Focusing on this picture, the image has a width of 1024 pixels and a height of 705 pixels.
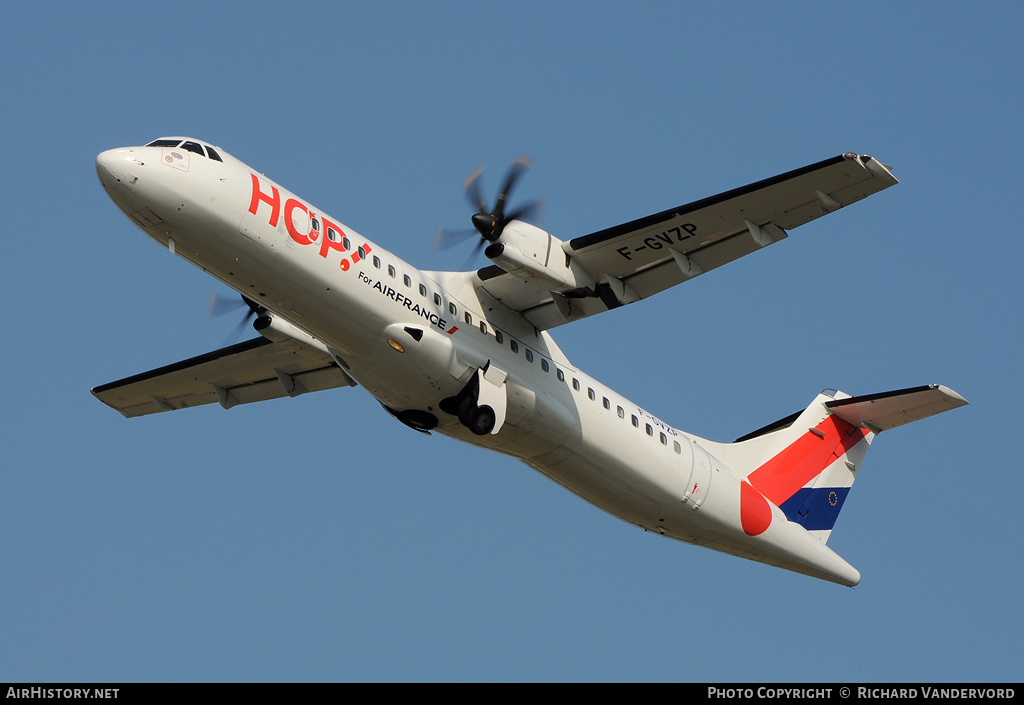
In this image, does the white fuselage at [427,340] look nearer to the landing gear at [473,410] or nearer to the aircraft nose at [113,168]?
the aircraft nose at [113,168]

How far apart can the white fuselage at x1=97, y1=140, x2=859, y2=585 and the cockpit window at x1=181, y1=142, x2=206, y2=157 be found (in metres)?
0.11

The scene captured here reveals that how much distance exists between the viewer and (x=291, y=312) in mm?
14688

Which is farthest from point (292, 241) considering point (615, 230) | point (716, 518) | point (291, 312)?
point (716, 518)

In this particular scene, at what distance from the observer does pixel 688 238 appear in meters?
15.4

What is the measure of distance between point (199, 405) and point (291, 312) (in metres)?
5.90

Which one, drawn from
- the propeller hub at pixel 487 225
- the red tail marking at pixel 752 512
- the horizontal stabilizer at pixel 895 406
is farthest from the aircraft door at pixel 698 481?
the propeller hub at pixel 487 225

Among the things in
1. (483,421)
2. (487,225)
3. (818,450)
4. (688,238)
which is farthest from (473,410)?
(818,450)

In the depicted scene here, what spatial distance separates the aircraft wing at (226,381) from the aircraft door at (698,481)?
5443 millimetres

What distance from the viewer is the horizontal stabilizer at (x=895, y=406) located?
17578mm

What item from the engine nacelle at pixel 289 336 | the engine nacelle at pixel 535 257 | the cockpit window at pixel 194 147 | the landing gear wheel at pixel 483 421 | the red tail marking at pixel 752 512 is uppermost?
the cockpit window at pixel 194 147

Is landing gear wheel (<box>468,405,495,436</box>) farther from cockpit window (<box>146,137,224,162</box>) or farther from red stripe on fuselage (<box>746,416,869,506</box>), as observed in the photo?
red stripe on fuselage (<box>746,416,869,506</box>)

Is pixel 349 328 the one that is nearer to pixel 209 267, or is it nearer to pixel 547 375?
pixel 209 267

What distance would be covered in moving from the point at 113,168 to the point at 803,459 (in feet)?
40.4

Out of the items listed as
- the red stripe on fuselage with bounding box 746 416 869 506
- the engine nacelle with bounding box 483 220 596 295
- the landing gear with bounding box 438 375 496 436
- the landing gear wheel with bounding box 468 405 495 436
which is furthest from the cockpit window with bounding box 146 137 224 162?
the red stripe on fuselage with bounding box 746 416 869 506
